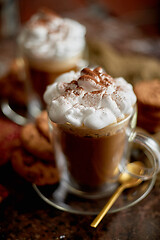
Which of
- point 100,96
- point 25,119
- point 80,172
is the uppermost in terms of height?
point 100,96

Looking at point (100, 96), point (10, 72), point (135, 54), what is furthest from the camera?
point (135, 54)

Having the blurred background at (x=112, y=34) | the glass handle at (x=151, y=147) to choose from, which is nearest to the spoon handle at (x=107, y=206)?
the glass handle at (x=151, y=147)

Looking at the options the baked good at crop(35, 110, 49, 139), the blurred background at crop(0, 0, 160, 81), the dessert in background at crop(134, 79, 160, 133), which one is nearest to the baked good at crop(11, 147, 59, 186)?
the baked good at crop(35, 110, 49, 139)

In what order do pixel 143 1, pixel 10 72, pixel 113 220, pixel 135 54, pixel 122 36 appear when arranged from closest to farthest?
pixel 113 220 → pixel 10 72 → pixel 135 54 → pixel 122 36 → pixel 143 1

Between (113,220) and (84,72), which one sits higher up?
(84,72)

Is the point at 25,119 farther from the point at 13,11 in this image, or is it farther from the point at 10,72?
the point at 13,11

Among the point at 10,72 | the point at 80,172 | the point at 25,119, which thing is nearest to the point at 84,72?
the point at 80,172
